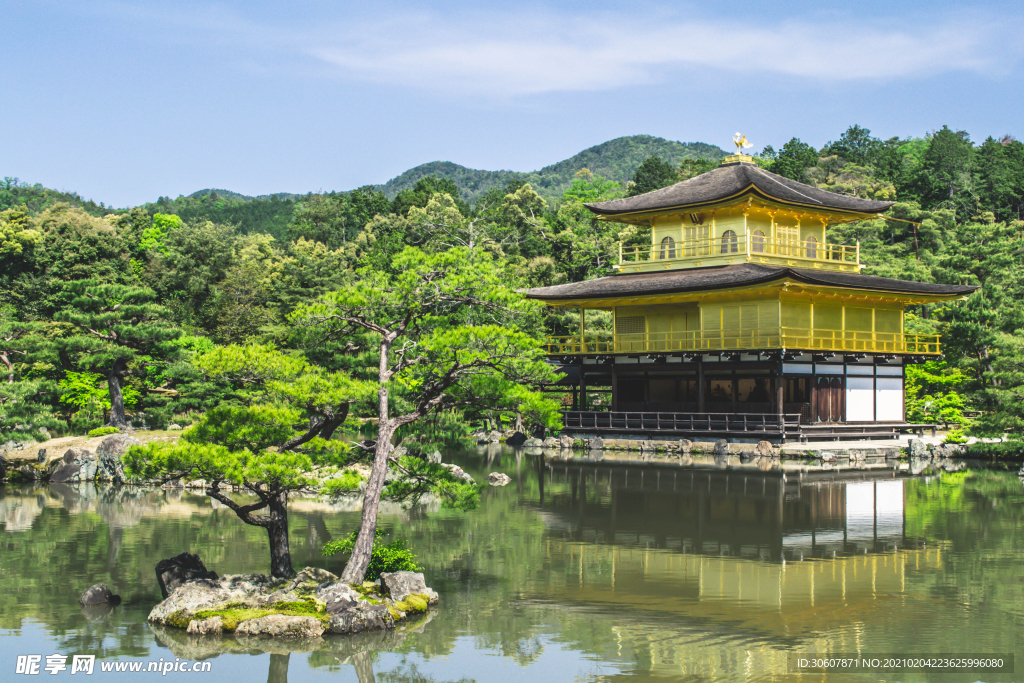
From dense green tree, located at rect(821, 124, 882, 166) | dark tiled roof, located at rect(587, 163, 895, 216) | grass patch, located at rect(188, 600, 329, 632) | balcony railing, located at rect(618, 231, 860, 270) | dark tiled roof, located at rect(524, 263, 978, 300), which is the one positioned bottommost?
grass patch, located at rect(188, 600, 329, 632)

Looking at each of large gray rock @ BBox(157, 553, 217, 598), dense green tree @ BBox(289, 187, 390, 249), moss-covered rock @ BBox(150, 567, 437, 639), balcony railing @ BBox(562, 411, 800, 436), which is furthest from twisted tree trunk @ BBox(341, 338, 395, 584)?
dense green tree @ BBox(289, 187, 390, 249)

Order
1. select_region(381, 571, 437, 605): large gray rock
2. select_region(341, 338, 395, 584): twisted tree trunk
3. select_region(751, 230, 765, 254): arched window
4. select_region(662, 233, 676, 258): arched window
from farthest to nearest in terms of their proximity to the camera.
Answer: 1. select_region(662, 233, 676, 258): arched window
2. select_region(751, 230, 765, 254): arched window
3. select_region(381, 571, 437, 605): large gray rock
4. select_region(341, 338, 395, 584): twisted tree trunk

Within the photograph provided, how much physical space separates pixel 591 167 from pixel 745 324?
14135 cm

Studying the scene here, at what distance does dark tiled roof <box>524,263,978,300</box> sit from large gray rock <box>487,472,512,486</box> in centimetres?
1108

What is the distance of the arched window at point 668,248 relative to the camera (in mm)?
37081

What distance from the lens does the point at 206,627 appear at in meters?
10.7

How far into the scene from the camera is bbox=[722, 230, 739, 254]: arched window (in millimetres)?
35469

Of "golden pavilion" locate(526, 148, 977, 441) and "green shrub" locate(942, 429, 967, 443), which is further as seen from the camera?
"golden pavilion" locate(526, 148, 977, 441)

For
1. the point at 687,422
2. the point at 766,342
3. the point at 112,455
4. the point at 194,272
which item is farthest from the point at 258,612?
the point at 194,272

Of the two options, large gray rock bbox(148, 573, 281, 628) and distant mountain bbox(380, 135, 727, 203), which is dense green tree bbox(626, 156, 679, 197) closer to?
large gray rock bbox(148, 573, 281, 628)

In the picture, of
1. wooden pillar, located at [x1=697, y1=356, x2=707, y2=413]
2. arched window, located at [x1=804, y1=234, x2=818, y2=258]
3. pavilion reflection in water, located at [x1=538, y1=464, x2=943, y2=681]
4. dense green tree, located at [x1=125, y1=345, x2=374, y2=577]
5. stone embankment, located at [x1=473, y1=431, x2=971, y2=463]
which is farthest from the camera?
arched window, located at [x1=804, y1=234, x2=818, y2=258]

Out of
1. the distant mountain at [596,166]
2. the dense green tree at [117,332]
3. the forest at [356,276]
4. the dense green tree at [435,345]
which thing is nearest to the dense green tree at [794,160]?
the forest at [356,276]

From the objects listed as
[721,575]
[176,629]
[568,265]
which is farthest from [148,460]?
[568,265]

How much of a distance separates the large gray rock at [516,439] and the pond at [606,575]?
43.0ft
